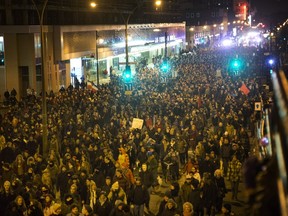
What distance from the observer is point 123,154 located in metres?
14.8

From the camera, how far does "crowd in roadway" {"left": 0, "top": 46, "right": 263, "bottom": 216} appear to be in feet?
36.9

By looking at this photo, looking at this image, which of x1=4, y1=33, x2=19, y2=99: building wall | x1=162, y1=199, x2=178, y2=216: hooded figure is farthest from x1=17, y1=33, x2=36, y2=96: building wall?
x1=162, y1=199, x2=178, y2=216: hooded figure

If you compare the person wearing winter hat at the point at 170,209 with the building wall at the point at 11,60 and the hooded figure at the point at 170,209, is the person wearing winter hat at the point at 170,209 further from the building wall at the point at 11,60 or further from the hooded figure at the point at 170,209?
the building wall at the point at 11,60

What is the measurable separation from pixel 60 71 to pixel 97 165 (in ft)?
104

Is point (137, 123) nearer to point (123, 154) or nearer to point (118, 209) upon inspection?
point (123, 154)

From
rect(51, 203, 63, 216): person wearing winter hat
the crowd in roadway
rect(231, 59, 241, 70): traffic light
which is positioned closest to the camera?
rect(51, 203, 63, 216): person wearing winter hat

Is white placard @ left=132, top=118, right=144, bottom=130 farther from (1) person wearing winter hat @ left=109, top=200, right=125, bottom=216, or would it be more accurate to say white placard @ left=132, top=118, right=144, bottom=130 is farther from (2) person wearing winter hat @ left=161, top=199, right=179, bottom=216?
(2) person wearing winter hat @ left=161, top=199, right=179, bottom=216

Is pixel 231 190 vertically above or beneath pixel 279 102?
beneath

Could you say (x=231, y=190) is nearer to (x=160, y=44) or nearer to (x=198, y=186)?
(x=198, y=186)

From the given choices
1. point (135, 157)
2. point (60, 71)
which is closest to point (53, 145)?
point (135, 157)

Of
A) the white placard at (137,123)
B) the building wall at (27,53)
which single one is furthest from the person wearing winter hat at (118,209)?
the building wall at (27,53)

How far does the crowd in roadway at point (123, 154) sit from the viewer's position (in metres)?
11.2

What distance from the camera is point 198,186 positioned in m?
11.8

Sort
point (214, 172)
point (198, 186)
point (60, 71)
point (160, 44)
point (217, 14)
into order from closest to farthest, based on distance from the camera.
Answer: point (198, 186) < point (214, 172) < point (60, 71) < point (160, 44) < point (217, 14)
